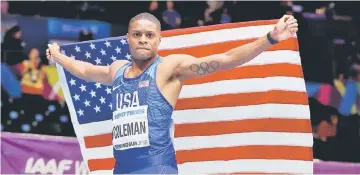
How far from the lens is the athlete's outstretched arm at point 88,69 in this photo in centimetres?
560

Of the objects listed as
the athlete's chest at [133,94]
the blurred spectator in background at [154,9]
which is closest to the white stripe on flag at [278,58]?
the athlete's chest at [133,94]

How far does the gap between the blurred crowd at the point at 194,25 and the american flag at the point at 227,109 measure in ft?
14.5

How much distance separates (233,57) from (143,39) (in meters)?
0.65

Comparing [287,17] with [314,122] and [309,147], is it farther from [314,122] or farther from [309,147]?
[314,122]

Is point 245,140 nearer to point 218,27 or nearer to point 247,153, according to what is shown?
point 247,153

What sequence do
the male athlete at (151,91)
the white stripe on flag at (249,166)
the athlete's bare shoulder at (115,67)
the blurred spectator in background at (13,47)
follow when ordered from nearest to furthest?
the male athlete at (151,91) < the athlete's bare shoulder at (115,67) < the white stripe on flag at (249,166) < the blurred spectator in background at (13,47)

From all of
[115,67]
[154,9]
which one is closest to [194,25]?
[154,9]

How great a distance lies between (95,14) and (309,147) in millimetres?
6720

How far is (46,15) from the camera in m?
12.0

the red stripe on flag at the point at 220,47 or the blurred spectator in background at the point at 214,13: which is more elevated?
the blurred spectator in background at the point at 214,13

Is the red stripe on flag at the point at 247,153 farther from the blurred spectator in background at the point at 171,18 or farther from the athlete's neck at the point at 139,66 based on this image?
the blurred spectator in background at the point at 171,18

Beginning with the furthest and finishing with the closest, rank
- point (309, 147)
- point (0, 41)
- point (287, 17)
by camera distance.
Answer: point (0, 41) < point (309, 147) < point (287, 17)

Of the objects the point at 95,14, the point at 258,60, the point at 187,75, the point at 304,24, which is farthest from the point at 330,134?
the point at 187,75

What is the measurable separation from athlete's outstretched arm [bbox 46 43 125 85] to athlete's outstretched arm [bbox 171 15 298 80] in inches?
27.6
